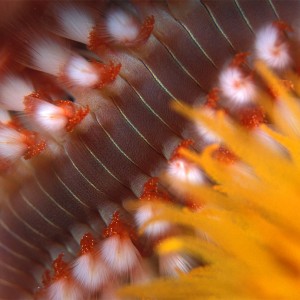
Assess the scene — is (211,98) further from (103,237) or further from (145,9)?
(103,237)

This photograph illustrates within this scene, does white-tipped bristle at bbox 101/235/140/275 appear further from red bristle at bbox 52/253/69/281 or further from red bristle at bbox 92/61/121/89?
red bristle at bbox 92/61/121/89

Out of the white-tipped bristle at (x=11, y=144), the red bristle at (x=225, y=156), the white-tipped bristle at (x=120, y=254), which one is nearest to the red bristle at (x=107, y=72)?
the white-tipped bristle at (x=11, y=144)

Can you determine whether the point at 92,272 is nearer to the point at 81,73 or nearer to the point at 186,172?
the point at 186,172

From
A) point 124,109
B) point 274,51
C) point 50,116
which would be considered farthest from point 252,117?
point 50,116

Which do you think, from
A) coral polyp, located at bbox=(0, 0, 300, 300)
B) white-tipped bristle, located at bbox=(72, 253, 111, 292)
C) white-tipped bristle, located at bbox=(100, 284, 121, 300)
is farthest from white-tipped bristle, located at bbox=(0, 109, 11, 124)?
white-tipped bristle, located at bbox=(100, 284, 121, 300)

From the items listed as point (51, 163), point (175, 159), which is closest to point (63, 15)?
point (51, 163)

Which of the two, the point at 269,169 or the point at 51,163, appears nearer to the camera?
the point at 269,169
